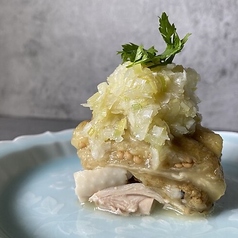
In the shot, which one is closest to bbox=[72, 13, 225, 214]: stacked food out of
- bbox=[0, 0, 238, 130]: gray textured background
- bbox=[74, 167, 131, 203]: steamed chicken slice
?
bbox=[74, 167, 131, 203]: steamed chicken slice

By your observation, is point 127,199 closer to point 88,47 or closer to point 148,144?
point 148,144

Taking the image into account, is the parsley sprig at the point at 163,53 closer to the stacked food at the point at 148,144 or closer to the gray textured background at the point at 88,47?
the stacked food at the point at 148,144

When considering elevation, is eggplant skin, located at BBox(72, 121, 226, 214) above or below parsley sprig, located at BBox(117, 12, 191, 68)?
below

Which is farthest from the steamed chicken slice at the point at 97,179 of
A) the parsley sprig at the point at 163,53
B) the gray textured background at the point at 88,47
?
the gray textured background at the point at 88,47

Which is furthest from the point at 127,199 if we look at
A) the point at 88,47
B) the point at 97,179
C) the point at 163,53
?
the point at 88,47

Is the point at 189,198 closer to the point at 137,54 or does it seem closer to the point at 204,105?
the point at 137,54

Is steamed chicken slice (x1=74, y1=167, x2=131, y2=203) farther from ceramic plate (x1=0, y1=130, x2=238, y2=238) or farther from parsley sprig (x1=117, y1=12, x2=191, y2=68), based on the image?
parsley sprig (x1=117, y1=12, x2=191, y2=68)

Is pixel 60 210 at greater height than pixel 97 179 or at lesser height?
lesser
